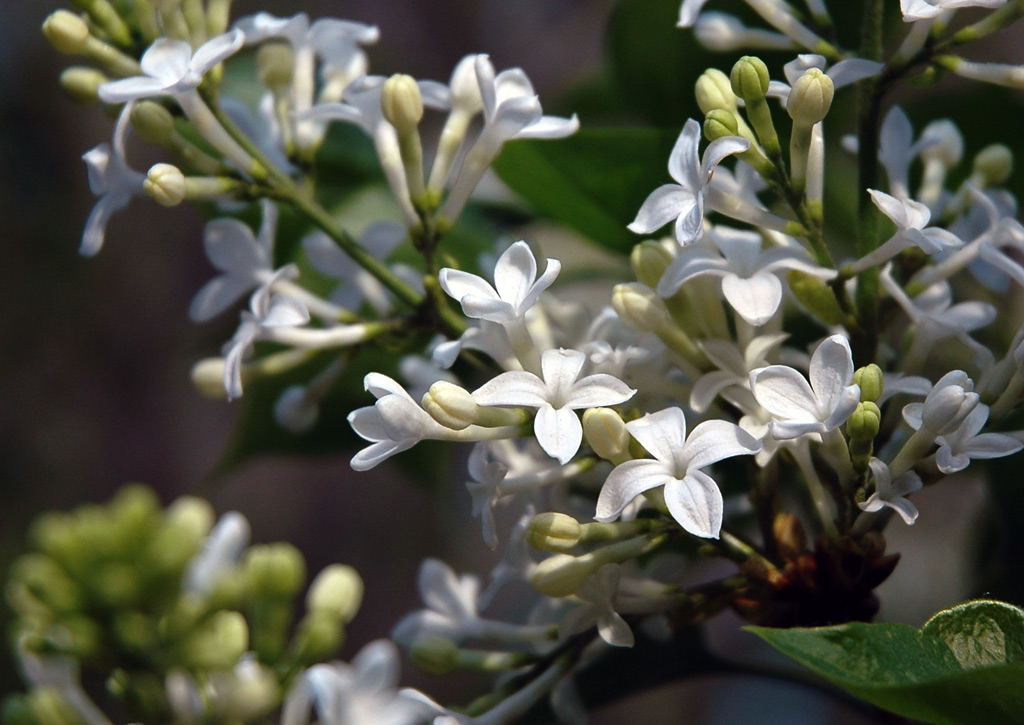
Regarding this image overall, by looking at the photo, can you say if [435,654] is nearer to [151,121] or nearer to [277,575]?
[277,575]

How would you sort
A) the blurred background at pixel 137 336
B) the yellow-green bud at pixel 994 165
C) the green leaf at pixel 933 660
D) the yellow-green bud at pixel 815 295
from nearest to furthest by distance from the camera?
Answer: 1. the green leaf at pixel 933 660
2. the yellow-green bud at pixel 815 295
3. the yellow-green bud at pixel 994 165
4. the blurred background at pixel 137 336

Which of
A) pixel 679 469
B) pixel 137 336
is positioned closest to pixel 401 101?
pixel 679 469

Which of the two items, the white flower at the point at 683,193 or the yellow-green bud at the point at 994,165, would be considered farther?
the yellow-green bud at the point at 994,165

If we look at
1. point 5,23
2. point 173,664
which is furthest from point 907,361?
point 5,23

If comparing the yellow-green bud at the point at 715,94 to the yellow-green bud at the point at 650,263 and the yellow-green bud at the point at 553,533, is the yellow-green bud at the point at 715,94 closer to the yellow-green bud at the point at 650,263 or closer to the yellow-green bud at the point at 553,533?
the yellow-green bud at the point at 650,263

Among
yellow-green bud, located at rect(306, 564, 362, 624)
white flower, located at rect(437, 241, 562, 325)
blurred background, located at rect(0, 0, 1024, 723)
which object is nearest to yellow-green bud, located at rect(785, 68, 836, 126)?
white flower, located at rect(437, 241, 562, 325)

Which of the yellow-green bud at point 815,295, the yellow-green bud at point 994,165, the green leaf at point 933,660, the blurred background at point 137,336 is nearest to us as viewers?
the green leaf at point 933,660

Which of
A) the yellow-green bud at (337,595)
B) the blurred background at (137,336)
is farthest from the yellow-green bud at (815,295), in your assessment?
the blurred background at (137,336)
